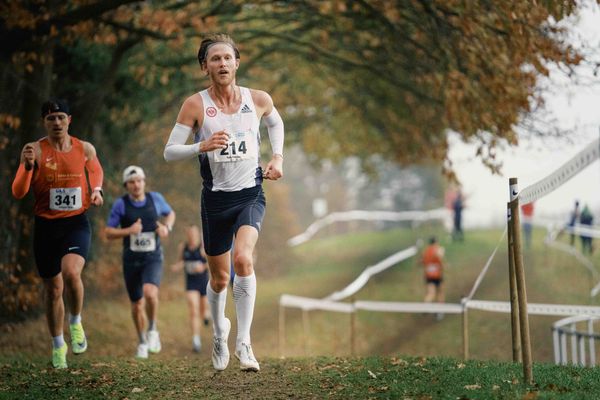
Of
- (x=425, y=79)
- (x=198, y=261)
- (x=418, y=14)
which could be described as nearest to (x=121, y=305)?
(x=198, y=261)

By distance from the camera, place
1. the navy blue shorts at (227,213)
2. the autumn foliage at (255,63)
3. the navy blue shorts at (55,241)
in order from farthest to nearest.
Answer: the autumn foliage at (255,63) → the navy blue shorts at (55,241) → the navy blue shorts at (227,213)

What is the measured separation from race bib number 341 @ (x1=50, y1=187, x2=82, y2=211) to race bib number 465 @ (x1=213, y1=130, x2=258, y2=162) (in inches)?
82.2

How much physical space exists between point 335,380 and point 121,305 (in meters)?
15.5

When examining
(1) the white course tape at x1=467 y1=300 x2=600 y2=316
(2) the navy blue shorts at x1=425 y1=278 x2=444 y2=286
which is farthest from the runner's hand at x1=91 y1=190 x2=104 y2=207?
(2) the navy blue shorts at x1=425 y1=278 x2=444 y2=286

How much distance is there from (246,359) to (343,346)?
50.5ft

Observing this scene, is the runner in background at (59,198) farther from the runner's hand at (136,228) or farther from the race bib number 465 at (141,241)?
the race bib number 465 at (141,241)

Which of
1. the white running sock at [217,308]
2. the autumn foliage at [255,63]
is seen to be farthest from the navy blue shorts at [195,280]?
the white running sock at [217,308]

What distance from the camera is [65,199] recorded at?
8867 millimetres

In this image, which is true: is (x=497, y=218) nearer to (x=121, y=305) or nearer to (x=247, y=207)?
(x=121, y=305)

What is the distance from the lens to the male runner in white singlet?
744 cm

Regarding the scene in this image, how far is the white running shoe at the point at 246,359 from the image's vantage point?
7348mm

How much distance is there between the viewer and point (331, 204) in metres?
78.4

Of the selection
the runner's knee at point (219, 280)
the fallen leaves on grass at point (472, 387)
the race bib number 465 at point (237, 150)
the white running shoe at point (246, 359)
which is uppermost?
the race bib number 465 at point (237, 150)

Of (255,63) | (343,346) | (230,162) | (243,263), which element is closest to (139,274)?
(243,263)
